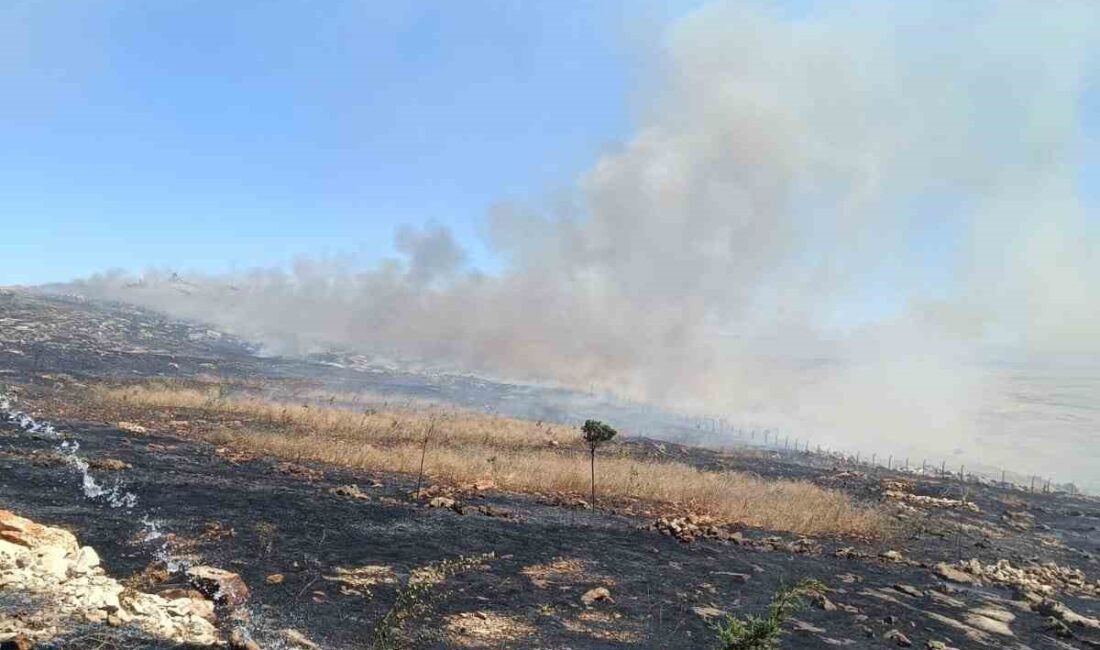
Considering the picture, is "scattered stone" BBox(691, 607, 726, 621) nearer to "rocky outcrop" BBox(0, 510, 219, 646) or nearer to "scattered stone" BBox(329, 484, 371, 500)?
"rocky outcrop" BBox(0, 510, 219, 646)

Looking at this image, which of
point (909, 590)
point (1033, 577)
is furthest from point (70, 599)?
point (1033, 577)

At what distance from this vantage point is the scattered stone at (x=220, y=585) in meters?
7.75

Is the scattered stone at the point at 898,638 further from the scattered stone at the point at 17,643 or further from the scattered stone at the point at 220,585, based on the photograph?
the scattered stone at the point at 17,643

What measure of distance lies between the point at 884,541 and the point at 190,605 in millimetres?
15747

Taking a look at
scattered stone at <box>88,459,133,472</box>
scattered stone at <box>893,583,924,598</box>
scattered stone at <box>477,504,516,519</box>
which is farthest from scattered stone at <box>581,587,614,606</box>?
scattered stone at <box>88,459,133,472</box>

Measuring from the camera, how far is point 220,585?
7.91m

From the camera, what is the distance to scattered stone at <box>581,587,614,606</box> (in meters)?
9.57

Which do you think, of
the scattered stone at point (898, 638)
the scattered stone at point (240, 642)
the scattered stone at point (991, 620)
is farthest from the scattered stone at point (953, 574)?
the scattered stone at point (240, 642)

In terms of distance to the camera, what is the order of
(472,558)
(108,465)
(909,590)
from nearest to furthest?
(472,558)
(909,590)
(108,465)

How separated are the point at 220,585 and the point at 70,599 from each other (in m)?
1.55

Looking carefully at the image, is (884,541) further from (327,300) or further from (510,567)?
(327,300)

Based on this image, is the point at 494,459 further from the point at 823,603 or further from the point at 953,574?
the point at 953,574

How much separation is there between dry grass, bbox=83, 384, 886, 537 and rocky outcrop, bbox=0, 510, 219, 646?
9910 mm

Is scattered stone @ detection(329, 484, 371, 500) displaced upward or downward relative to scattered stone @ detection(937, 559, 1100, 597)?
downward
